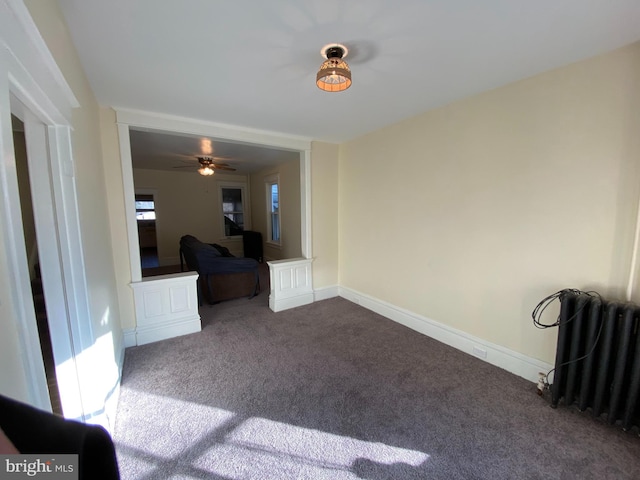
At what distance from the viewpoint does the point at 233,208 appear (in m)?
7.50

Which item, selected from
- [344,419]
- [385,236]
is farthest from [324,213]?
[344,419]

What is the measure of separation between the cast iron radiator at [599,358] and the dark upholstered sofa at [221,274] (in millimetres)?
3575

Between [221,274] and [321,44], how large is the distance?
324 cm

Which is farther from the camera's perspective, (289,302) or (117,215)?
(289,302)

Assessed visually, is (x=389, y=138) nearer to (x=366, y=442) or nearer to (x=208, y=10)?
(x=208, y=10)

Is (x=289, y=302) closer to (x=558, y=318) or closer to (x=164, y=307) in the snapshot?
(x=164, y=307)

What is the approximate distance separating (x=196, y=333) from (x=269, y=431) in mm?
1722

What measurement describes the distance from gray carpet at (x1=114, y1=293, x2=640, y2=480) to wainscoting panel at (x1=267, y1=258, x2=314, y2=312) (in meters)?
0.99

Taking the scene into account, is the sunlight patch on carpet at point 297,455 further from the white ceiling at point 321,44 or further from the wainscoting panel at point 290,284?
the white ceiling at point 321,44

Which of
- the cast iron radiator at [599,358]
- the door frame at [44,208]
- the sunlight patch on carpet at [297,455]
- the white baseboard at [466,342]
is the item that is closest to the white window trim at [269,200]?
the white baseboard at [466,342]

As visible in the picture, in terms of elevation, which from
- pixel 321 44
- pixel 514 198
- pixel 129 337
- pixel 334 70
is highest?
pixel 321 44

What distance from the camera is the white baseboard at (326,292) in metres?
4.06

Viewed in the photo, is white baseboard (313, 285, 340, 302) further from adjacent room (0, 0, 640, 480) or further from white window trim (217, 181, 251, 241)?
white window trim (217, 181, 251, 241)

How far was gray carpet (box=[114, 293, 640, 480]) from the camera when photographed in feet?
4.89
